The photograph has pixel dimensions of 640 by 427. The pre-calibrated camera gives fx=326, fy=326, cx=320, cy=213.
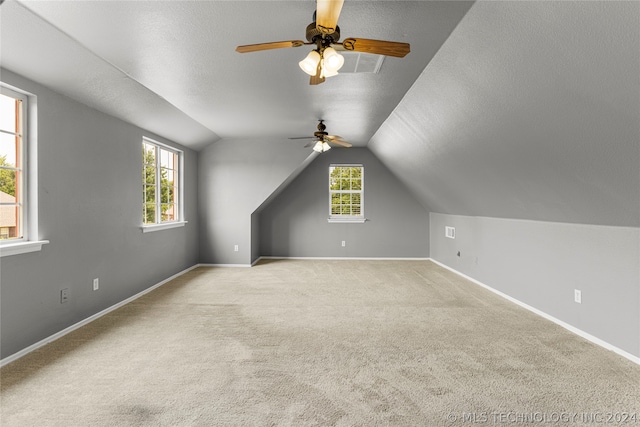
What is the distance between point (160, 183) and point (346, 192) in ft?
12.6

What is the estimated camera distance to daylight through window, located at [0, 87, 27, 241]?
264 cm

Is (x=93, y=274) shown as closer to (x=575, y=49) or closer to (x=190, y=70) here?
(x=190, y=70)

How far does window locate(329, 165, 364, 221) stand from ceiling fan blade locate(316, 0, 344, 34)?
558cm

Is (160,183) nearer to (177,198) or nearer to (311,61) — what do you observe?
(177,198)

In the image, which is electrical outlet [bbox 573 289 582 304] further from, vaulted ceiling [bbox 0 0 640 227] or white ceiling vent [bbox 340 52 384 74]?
white ceiling vent [bbox 340 52 384 74]

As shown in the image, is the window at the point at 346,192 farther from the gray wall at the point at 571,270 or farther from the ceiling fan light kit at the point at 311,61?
the ceiling fan light kit at the point at 311,61

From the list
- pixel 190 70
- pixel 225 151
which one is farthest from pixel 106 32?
pixel 225 151

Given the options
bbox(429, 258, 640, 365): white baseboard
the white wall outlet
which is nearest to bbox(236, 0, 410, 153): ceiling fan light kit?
bbox(429, 258, 640, 365): white baseboard

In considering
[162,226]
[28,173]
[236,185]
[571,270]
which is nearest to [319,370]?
[571,270]

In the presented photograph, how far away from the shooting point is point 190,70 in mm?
2926

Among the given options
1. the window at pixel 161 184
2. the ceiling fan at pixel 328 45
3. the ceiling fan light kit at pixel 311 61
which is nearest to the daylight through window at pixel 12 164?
the window at pixel 161 184

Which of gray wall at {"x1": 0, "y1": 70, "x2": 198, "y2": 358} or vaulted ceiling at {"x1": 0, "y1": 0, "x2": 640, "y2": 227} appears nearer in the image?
vaulted ceiling at {"x1": 0, "y1": 0, "x2": 640, "y2": 227}

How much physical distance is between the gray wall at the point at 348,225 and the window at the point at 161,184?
2097 millimetres

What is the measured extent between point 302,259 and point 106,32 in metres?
5.54
